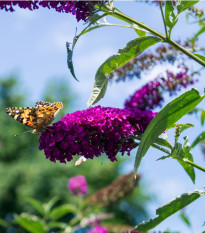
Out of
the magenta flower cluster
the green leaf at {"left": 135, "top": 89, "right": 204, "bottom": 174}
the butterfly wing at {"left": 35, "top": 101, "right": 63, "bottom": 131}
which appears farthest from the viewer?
the magenta flower cluster

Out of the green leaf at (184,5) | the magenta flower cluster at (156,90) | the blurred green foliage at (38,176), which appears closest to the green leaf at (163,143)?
the green leaf at (184,5)

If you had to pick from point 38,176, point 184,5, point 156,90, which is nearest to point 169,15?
point 184,5

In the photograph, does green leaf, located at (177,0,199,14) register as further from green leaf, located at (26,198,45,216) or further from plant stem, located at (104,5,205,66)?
green leaf, located at (26,198,45,216)

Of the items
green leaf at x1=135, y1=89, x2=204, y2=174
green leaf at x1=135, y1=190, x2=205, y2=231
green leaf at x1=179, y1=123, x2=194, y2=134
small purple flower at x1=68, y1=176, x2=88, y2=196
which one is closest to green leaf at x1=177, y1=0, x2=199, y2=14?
green leaf at x1=135, y1=89, x2=204, y2=174

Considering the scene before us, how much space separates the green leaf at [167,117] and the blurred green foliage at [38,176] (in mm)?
11220

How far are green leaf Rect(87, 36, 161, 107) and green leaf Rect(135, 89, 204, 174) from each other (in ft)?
0.64

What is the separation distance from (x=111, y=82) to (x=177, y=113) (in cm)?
103

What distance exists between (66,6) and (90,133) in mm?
362

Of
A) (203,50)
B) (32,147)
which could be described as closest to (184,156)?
(203,50)

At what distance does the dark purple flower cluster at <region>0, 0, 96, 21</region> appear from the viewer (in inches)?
45.1

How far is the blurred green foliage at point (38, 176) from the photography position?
1337 cm

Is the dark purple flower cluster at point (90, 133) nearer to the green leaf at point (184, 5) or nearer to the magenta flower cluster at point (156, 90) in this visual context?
the green leaf at point (184, 5)

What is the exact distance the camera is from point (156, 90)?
2262 millimetres

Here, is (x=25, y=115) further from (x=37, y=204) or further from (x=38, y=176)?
(x=38, y=176)
